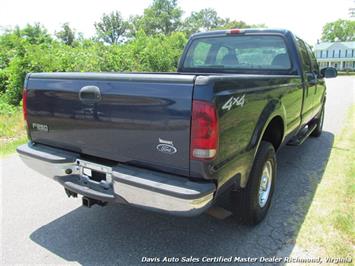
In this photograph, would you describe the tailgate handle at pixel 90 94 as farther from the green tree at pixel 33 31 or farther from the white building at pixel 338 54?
the white building at pixel 338 54

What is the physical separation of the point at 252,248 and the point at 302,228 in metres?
0.68

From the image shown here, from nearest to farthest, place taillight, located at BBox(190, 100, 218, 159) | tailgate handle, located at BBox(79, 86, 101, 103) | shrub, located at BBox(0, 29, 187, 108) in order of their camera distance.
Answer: taillight, located at BBox(190, 100, 218, 159) < tailgate handle, located at BBox(79, 86, 101, 103) < shrub, located at BBox(0, 29, 187, 108)

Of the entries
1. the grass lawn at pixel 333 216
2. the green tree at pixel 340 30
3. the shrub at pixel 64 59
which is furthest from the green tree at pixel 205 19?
the grass lawn at pixel 333 216

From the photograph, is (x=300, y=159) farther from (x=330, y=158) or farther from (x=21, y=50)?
(x=21, y=50)

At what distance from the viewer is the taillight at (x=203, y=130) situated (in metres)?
2.14

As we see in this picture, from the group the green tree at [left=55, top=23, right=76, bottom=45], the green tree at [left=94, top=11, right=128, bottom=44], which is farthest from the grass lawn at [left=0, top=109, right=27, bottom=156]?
the green tree at [left=94, top=11, right=128, bottom=44]

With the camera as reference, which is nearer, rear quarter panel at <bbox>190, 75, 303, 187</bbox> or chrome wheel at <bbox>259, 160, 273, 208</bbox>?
rear quarter panel at <bbox>190, 75, 303, 187</bbox>

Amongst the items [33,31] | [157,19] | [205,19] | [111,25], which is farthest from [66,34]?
[205,19]

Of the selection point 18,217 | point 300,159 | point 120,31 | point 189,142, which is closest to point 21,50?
point 18,217

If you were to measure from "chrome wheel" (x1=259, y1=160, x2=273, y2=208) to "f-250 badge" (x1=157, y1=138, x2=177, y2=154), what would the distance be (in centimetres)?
138

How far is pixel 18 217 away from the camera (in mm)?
3408

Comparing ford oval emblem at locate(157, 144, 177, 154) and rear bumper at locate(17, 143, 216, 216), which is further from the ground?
ford oval emblem at locate(157, 144, 177, 154)

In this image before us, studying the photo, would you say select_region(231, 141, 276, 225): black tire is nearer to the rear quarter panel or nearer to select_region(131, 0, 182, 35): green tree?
the rear quarter panel

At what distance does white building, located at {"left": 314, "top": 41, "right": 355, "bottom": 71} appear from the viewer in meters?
65.5
